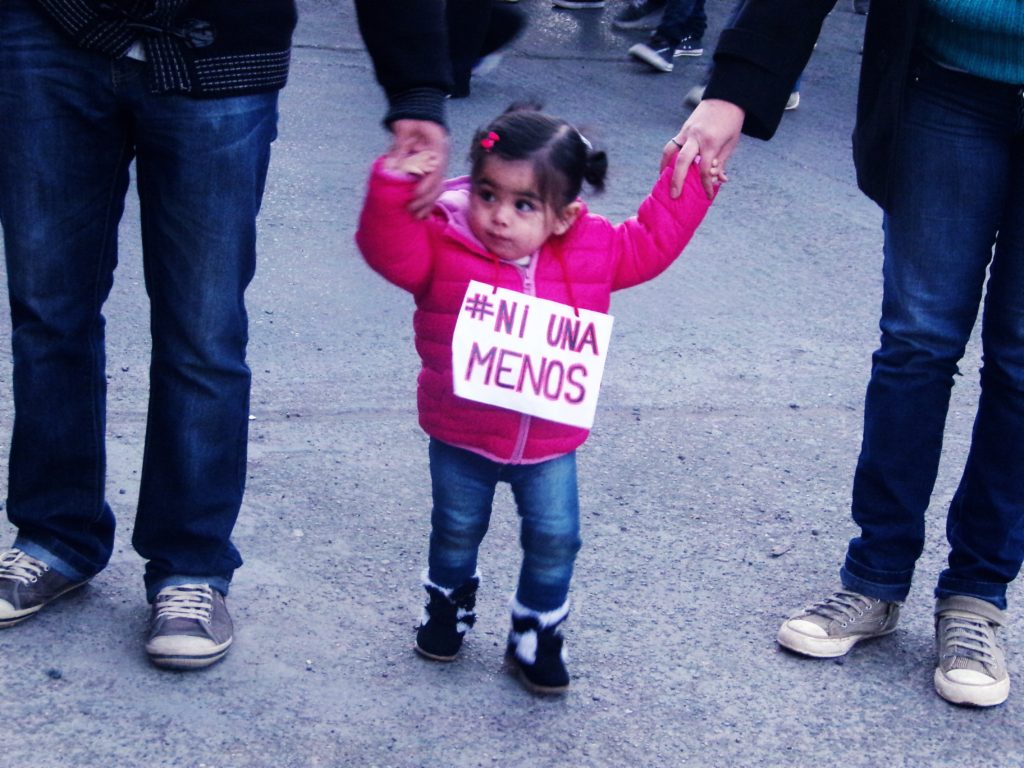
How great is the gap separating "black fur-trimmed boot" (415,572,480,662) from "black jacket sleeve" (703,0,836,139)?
103cm

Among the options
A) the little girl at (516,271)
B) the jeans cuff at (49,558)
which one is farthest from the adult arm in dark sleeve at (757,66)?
the jeans cuff at (49,558)

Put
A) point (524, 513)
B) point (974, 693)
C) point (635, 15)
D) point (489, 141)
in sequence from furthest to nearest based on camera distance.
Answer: point (635, 15) < point (974, 693) < point (524, 513) < point (489, 141)

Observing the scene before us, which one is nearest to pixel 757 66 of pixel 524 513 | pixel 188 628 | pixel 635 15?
pixel 524 513

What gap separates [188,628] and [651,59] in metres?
6.21

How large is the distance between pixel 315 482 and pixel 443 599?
35.3 inches

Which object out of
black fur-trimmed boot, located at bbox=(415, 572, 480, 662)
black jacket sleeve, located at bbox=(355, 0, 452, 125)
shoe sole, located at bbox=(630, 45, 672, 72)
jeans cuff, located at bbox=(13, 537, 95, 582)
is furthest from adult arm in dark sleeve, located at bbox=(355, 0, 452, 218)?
shoe sole, located at bbox=(630, 45, 672, 72)

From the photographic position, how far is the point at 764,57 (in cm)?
275

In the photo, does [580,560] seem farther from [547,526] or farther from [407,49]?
[407,49]

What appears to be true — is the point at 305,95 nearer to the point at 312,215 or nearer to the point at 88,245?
the point at 312,215

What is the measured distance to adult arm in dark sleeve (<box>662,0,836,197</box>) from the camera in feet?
8.92

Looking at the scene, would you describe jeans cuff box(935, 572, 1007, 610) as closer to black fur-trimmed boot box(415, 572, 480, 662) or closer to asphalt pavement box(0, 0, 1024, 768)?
asphalt pavement box(0, 0, 1024, 768)

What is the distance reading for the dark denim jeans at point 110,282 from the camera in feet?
8.35

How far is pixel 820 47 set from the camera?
32.1 feet

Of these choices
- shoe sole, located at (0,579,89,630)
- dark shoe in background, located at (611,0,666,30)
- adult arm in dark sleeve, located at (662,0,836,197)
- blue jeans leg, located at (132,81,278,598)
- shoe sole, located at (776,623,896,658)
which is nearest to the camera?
blue jeans leg, located at (132,81,278,598)
